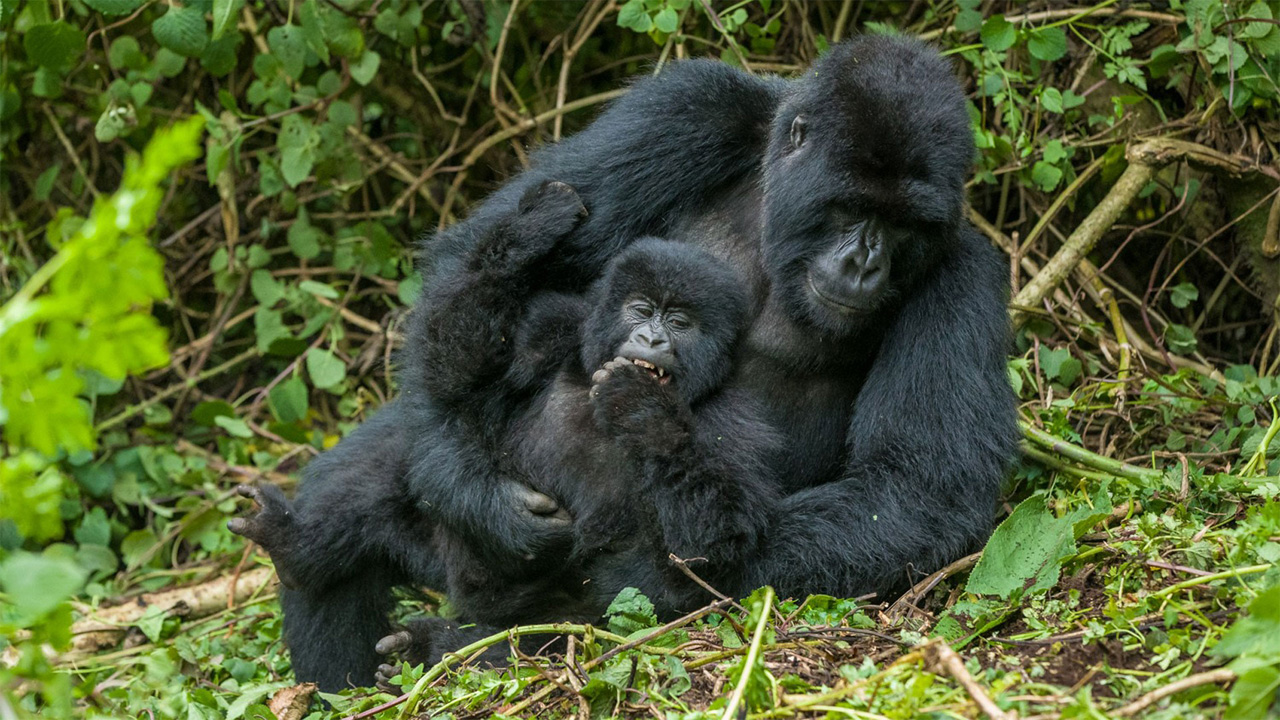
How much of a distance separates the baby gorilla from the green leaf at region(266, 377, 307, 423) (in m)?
1.62

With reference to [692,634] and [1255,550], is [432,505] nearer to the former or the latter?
[692,634]

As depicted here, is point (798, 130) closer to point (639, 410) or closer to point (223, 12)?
point (639, 410)

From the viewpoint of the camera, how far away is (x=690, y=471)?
3066 mm

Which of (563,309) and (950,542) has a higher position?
(563,309)

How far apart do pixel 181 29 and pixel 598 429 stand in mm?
2149

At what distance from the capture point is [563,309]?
139 inches

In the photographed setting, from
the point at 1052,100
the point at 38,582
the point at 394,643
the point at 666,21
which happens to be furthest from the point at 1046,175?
the point at 38,582

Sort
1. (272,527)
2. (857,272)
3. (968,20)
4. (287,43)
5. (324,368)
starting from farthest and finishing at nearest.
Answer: (324,368), (287,43), (968,20), (272,527), (857,272)

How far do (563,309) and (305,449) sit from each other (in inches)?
78.9

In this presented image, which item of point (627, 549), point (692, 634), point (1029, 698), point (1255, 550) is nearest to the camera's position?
point (1029, 698)

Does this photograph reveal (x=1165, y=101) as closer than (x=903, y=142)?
No

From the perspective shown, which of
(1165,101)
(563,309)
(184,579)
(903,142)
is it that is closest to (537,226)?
(563,309)

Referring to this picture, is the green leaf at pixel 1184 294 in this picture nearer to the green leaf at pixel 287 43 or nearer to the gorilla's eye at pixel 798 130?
the gorilla's eye at pixel 798 130

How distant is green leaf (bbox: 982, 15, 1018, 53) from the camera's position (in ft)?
14.0
